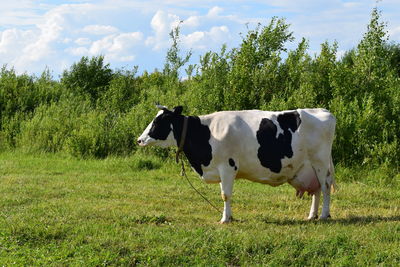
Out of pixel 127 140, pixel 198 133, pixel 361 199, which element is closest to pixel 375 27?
pixel 361 199

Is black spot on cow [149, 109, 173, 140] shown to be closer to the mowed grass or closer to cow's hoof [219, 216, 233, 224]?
the mowed grass

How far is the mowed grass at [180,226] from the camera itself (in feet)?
24.3

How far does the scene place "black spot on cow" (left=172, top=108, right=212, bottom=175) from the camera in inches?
369

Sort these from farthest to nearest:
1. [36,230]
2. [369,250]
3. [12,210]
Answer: [12,210] → [36,230] → [369,250]

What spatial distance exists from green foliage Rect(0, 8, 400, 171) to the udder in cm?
583

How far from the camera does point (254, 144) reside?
30.5ft

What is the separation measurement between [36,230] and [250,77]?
1212 cm

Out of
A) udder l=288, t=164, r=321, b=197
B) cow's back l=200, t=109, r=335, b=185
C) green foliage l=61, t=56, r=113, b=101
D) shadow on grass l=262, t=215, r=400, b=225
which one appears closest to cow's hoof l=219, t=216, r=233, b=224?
shadow on grass l=262, t=215, r=400, b=225

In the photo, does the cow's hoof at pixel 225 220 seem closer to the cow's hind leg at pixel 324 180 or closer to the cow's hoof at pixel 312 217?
the cow's hoof at pixel 312 217

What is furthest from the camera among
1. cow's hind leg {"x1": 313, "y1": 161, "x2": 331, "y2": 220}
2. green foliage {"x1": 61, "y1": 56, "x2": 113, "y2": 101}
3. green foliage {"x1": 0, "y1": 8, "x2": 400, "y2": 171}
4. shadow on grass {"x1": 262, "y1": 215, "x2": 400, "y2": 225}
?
green foliage {"x1": 61, "y1": 56, "x2": 113, "y2": 101}

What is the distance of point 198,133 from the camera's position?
31.1 ft

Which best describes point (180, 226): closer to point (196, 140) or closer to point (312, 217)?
point (196, 140)

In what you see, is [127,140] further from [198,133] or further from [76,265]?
[76,265]

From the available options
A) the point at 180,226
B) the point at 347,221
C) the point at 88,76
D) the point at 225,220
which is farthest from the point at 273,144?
the point at 88,76
